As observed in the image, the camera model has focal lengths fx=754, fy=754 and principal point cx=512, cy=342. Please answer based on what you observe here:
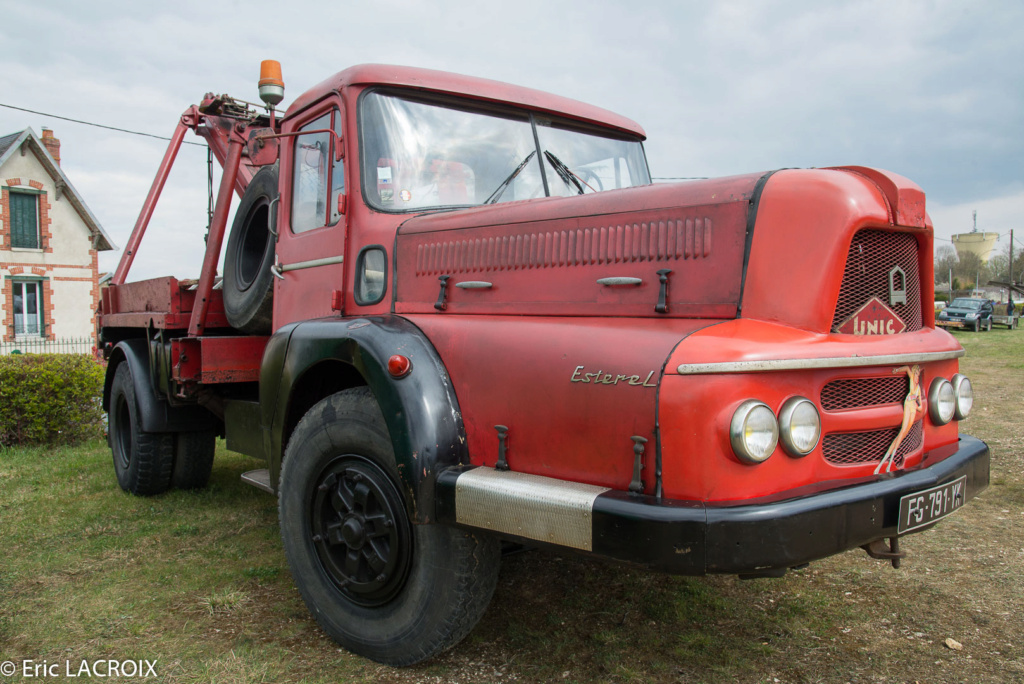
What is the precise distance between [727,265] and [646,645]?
1640mm

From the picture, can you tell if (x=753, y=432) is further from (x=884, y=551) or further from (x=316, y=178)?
(x=316, y=178)

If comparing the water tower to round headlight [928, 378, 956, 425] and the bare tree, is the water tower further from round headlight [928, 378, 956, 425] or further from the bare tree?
round headlight [928, 378, 956, 425]

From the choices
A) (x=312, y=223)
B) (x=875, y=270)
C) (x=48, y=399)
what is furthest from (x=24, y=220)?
(x=875, y=270)

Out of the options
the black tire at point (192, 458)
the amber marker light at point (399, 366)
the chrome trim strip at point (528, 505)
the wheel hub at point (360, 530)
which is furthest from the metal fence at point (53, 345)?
the chrome trim strip at point (528, 505)

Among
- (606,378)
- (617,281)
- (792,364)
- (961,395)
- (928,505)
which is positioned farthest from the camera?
(961,395)

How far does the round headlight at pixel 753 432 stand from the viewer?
2107mm

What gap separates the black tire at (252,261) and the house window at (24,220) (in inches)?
932

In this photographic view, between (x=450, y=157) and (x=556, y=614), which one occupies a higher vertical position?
(x=450, y=157)

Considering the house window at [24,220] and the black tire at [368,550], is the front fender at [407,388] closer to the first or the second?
the black tire at [368,550]

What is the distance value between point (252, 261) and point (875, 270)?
354 cm

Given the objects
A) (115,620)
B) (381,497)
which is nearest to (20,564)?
(115,620)

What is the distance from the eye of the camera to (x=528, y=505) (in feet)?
7.79

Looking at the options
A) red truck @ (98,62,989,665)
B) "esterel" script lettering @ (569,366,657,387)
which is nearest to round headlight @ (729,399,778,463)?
red truck @ (98,62,989,665)

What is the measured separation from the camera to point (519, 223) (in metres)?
2.91
